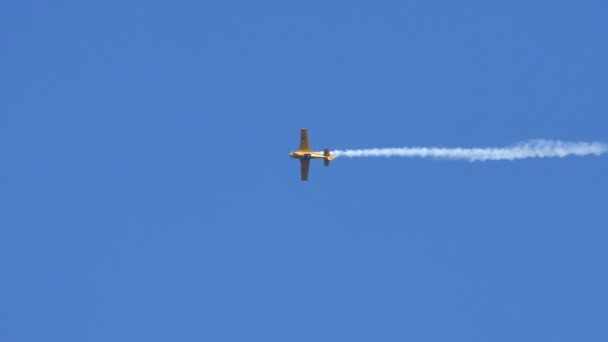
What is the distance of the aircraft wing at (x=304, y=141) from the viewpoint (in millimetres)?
74956

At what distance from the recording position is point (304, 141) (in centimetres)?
7525

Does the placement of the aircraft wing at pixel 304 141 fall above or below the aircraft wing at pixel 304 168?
above

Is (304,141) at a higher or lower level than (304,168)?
higher

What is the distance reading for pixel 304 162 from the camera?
7600 centimetres

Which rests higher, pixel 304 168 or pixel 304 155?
pixel 304 155

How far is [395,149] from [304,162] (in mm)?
9488

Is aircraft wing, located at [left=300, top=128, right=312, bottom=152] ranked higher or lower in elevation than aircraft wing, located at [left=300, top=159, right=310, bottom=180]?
higher

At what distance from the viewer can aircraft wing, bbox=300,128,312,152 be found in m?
75.0

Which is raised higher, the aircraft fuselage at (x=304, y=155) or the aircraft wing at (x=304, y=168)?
the aircraft fuselage at (x=304, y=155)

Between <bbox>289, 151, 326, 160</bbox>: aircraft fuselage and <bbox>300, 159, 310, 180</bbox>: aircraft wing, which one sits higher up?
<bbox>289, 151, 326, 160</bbox>: aircraft fuselage

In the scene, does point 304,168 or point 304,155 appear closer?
point 304,155

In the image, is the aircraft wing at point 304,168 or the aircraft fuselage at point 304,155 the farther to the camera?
the aircraft wing at point 304,168

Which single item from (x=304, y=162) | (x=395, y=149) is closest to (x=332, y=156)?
(x=304, y=162)

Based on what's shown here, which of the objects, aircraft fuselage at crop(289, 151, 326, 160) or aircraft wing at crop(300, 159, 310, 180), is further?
aircraft wing at crop(300, 159, 310, 180)
